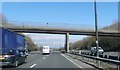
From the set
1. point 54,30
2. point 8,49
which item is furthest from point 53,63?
point 54,30

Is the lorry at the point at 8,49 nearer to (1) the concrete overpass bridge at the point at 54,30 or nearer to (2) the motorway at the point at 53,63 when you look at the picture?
(2) the motorway at the point at 53,63

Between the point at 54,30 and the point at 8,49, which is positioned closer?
the point at 8,49

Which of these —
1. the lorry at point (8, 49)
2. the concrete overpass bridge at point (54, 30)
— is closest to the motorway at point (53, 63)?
the lorry at point (8, 49)

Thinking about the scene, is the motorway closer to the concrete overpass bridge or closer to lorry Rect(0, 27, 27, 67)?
lorry Rect(0, 27, 27, 67)

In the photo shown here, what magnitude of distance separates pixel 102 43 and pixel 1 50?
341 ft

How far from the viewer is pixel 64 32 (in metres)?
95.1

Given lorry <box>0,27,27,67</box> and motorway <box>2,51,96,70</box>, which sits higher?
lorry <box>0,27,27,67</box>

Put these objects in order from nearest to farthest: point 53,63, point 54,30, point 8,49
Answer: point 8,49, point 53,63, point 54,30

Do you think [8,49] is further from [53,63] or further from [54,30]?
[54,30]

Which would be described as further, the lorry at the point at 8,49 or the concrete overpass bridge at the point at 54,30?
the concrete overpass bridge at the point at 54,30

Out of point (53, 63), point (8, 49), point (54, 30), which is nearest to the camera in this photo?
point (8, 49)

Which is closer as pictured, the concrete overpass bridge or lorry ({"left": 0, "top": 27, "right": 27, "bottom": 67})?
lorry ({"left": 0, "top": 27, "right": 27, "bottom": 67})

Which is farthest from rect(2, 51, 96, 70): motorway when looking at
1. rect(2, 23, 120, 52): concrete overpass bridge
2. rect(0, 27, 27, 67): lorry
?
rect(2, 23, 120, 52): concrete overpass bridge

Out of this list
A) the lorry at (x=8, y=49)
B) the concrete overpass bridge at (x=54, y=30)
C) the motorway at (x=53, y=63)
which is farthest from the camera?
the concrete overpass bridge at (x=54, y=30)
